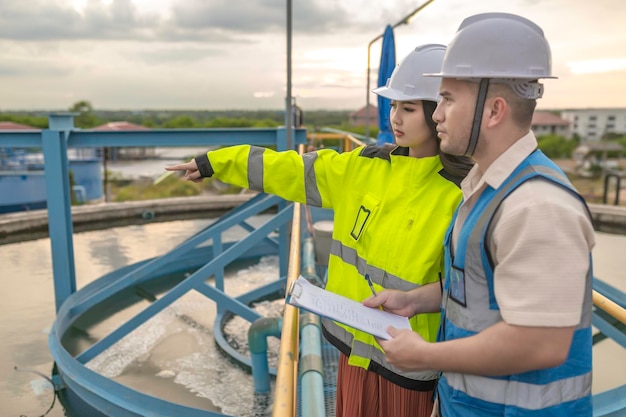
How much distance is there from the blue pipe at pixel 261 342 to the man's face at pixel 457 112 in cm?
315

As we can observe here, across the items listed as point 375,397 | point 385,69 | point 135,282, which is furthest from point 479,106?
point 385,69

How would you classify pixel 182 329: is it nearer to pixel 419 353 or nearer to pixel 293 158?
pixel 293 158

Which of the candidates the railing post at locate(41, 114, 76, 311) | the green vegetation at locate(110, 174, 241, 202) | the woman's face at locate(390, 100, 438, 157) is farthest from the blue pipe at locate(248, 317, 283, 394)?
the green vegetation at locate(110, 174, 241, 202)

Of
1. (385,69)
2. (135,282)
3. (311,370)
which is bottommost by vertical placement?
(135,282)

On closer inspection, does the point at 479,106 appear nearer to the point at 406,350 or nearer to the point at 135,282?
the point at 406,350

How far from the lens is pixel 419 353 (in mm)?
1053

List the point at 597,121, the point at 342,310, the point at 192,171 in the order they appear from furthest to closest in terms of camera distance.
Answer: the point at 597,121 < the point at 192,171 < the point at 342,310

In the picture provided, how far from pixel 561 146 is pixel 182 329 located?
5907 cm

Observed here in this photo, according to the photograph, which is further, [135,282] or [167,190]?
[167,190]

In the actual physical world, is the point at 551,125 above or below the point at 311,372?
below

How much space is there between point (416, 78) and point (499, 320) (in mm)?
892

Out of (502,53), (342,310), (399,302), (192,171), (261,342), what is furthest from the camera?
(261,342)

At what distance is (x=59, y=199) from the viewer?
18.2ft

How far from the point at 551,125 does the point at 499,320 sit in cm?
7716
